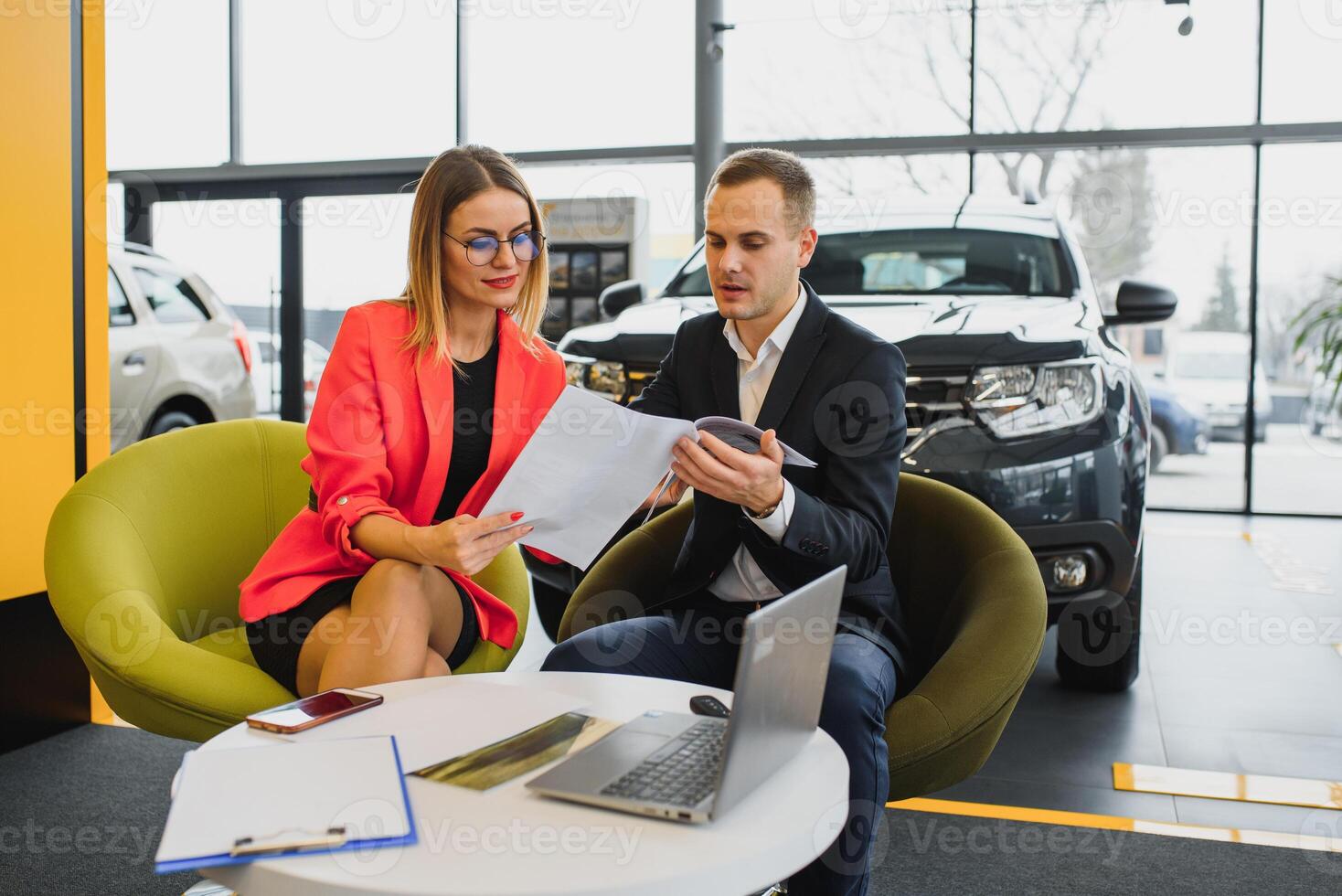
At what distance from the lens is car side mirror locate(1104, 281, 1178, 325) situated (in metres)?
3.35

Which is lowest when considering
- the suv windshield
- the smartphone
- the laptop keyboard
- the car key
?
the smartphone

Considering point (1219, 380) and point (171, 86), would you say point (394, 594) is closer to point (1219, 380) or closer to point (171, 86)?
point (1219, 380)

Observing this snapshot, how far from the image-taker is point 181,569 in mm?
2139

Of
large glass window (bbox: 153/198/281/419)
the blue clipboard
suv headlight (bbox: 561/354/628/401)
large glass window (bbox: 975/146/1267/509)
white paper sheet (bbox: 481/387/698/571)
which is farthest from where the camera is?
large glass window (bbox: 153/198/281/419)

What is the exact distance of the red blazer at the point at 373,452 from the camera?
182cm

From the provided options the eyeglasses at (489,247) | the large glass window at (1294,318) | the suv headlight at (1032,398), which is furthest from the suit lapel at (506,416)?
the large glass window at (1294,318)

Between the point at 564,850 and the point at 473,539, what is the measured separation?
60cm

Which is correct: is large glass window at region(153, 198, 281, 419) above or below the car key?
above

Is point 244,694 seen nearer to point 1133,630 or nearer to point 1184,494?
point 1133,630

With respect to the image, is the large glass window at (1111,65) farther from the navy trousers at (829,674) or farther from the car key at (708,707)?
the car key at (708,707)

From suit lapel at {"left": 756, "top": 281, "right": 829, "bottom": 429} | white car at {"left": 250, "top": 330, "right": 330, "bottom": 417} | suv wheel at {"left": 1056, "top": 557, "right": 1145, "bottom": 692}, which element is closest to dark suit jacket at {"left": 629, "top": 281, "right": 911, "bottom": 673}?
suit lapel at {"left": 756, "top": 281, "right": 829, "bottom": 429}

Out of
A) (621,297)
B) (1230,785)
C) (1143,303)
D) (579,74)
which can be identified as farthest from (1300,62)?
(1230,785)

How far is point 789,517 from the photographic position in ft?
5.51

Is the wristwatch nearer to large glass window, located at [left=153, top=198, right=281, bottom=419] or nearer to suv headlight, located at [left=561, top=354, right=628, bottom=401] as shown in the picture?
suv headlight, located at [left=561, top=354, right=628, bottom=401]
